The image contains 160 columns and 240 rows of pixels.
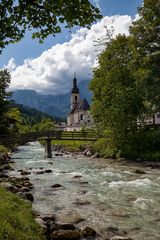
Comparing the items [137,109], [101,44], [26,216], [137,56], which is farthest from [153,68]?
[26,216]

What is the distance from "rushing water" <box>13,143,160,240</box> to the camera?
1500 cm

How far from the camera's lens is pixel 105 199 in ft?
65.6

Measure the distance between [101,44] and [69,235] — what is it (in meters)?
40.3

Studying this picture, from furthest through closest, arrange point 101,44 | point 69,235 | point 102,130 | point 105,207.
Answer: point 101,44, point 102,130, point 105,207, point 69,235

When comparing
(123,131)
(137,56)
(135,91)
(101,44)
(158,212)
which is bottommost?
(158,212)

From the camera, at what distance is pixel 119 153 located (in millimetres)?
43906

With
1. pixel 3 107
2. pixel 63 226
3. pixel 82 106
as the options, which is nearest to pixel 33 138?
pixel 3 107

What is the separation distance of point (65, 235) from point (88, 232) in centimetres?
103

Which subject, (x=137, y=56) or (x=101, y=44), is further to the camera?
(x=101, y=44)

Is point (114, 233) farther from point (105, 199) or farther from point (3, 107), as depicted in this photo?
point (3, 107)

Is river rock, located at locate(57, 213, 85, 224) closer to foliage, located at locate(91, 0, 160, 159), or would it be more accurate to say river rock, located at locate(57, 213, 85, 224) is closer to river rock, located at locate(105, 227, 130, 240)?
river rock, located at locate(105, 227, 130, 240)

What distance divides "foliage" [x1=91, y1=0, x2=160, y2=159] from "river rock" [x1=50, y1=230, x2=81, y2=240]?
2926 cm

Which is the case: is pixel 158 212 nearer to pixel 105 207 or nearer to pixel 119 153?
pixel 105 207

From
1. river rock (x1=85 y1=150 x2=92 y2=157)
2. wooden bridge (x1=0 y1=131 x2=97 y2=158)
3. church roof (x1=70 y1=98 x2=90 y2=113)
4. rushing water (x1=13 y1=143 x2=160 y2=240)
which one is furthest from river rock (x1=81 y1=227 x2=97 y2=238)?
church roof (x1=70 y1=98 x2=90 y2=113)
